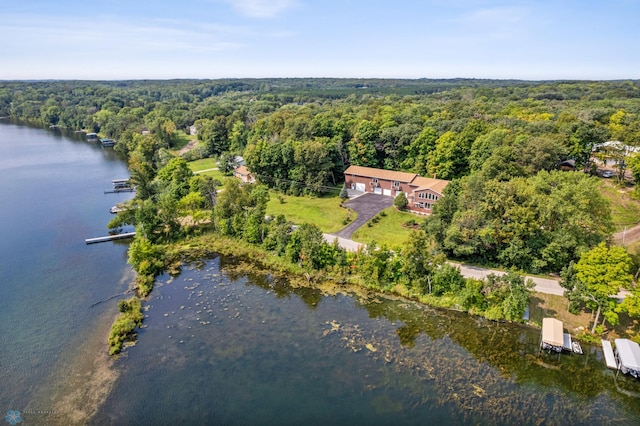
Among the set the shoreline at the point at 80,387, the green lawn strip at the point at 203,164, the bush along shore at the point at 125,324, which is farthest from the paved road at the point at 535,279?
the green lawn strip at the point at 203,164

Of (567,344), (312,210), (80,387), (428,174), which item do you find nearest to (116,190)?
(312,210)

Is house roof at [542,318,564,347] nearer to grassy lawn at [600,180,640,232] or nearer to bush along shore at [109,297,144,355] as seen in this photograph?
grassy lawn at [600,180,640,232]

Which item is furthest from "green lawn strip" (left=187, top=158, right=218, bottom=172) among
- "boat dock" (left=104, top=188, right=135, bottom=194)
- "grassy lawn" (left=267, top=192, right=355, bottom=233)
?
"grassy lawn" (left=267, top=192, right=355, bottom=233)

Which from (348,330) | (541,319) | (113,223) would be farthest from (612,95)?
(113,223)

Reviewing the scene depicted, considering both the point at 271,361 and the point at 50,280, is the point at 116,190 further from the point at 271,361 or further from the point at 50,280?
the point at 271,361

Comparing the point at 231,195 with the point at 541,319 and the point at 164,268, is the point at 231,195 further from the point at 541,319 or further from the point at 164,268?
the point at 541,319

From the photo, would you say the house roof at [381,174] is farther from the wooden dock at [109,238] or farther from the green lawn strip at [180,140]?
the green lawn strip at [180,140]
